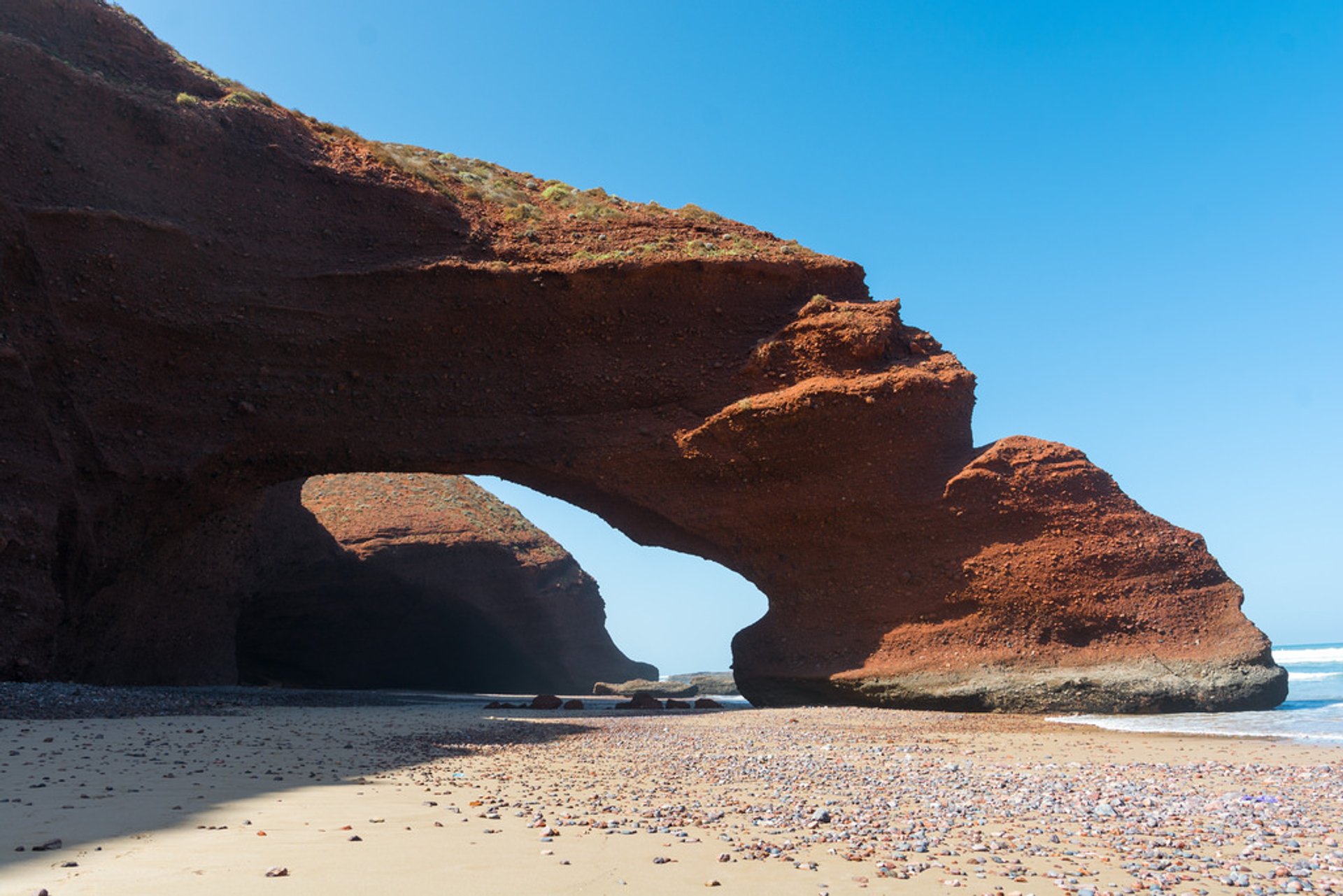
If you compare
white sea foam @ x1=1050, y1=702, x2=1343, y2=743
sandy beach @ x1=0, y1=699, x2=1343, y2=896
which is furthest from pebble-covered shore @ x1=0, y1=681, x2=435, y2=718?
white sea foam @ x1=1050, y1=702, x2=1343, y2=743

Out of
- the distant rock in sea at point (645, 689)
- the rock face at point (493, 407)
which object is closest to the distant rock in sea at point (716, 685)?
the distant rock in sea at point (645, 689)

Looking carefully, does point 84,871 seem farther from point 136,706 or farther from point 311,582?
point 311,582

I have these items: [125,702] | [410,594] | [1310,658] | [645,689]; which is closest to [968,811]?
[125,702]

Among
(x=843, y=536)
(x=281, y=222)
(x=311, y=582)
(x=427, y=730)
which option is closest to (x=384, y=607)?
(x=311, y=582)

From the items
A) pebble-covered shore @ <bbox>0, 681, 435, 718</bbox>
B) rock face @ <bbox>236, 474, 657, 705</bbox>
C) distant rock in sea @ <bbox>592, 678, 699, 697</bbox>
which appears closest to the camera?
pebble-covered shore @ <bbox>0, 681, 435, 718</bbox>

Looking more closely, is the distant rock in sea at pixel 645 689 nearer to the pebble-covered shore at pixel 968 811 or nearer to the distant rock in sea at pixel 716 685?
the distant rock in sea at pixel 716 685

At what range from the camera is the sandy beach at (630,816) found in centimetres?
344

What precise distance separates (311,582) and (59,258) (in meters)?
11.5

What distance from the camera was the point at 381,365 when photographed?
56.9 feet

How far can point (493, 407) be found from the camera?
17.7 meters

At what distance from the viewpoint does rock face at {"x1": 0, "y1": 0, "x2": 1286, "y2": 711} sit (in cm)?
1503

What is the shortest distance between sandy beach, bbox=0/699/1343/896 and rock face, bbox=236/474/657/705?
15837 millimetres

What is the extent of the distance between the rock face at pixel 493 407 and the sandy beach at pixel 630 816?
277 inches

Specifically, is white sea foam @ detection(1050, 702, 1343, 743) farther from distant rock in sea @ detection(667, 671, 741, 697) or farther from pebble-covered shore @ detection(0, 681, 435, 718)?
distant rock in sea @ detection(667, 671, 741, 697)
